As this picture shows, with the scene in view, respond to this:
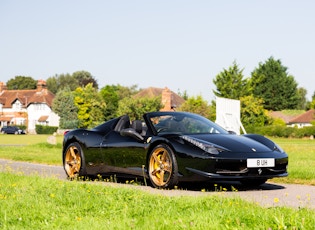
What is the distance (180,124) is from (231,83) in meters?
75.3

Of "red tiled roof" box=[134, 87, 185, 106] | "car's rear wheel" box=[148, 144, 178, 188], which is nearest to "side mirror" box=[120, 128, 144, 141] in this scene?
"car's rear wheel" box=[148, 144, 178, 188]

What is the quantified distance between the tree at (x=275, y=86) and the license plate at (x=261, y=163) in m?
101

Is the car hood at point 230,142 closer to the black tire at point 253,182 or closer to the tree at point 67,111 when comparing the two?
the black tire at point 253,182

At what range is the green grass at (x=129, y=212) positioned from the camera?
524 cm

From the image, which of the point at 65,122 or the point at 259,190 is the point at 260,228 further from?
the point at 65,122

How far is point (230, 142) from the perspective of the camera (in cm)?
973

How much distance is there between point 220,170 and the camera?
30.5 feet

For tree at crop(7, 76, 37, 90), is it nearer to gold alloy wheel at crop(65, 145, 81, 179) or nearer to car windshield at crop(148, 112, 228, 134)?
gold alloy wheel at crop(65, 145, 81, 179)

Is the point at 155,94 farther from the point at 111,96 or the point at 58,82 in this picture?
the point at 58,82

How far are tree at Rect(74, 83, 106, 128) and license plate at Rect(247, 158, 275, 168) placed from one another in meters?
91.1

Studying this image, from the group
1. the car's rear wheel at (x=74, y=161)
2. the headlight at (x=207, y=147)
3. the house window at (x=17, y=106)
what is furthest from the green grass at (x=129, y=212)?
the house window at (x=17, y=106)

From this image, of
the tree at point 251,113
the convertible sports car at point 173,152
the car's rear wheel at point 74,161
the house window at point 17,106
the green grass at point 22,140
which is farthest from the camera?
the house window at point 17,106

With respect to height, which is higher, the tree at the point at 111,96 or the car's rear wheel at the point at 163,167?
the tree at the point at 111,96

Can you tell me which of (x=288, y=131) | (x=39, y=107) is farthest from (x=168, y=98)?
(x=39, y=107)
